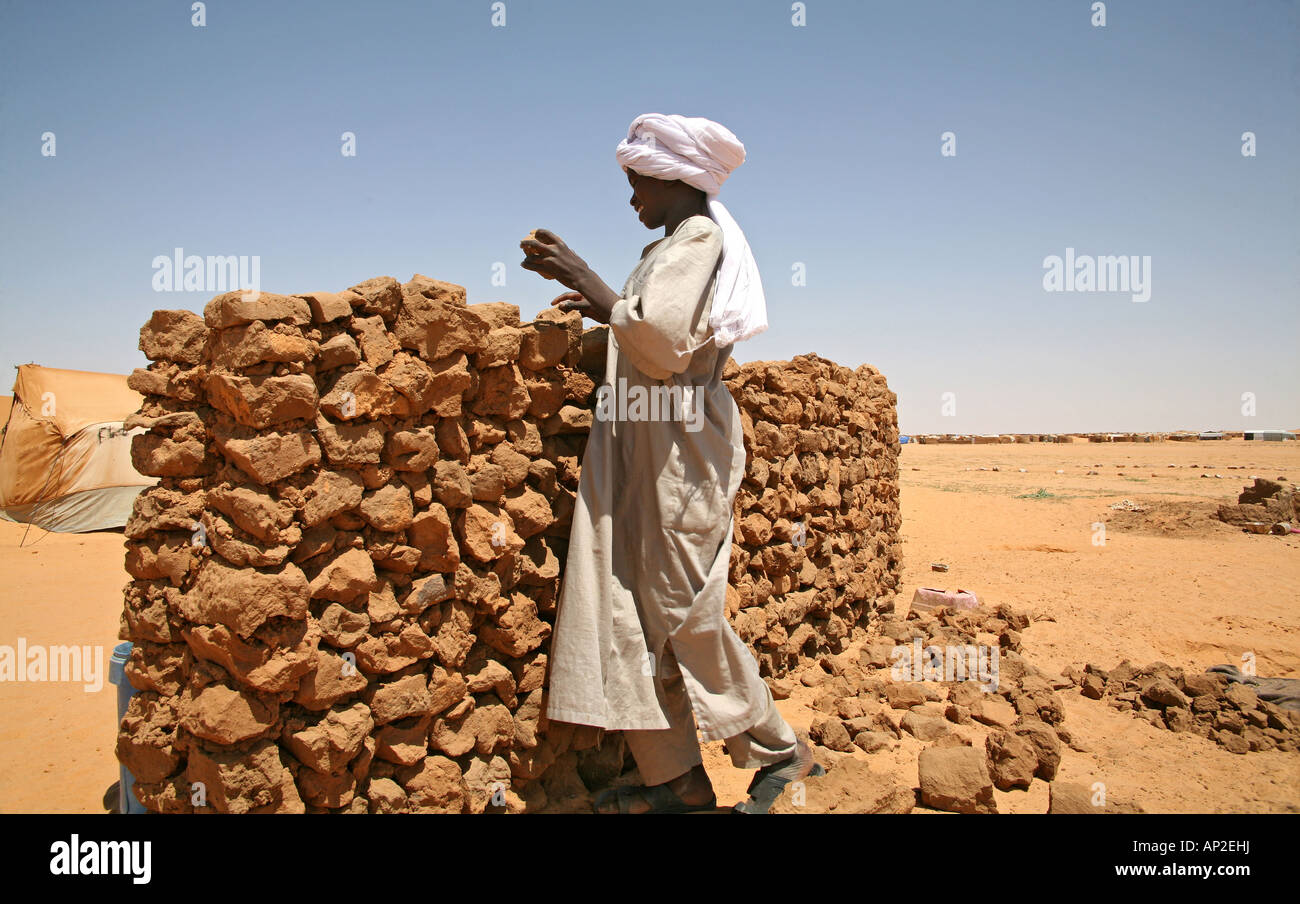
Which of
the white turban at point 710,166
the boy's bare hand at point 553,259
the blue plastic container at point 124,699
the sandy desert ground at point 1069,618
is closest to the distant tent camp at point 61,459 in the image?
the sandy desert ground at point 1069,618

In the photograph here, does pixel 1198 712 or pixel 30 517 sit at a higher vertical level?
pixel 30 517

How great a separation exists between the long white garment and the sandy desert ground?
1031 mm

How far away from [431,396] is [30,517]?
36.5 feet

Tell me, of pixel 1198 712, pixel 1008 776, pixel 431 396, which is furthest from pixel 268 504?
pixel 1198 712

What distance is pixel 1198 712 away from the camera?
14.5ft

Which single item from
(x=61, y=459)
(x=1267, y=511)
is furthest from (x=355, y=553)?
(x=1267, y=511)

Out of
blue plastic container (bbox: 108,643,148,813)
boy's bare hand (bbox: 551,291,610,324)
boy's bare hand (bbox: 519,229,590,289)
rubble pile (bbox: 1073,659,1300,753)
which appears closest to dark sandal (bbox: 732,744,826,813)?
boy's bare hand (bbox: 551,291,610,324)

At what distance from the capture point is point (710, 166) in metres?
2.74

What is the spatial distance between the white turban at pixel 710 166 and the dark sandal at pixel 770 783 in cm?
156

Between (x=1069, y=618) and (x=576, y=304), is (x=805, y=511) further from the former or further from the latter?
(x=1069, y=618)

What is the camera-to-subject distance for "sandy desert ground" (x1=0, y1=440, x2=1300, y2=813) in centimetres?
361

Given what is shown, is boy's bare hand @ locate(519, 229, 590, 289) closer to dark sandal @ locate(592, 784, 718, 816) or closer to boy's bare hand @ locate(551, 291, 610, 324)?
boy's bare hand @ locate(551, 291, 610, 324)

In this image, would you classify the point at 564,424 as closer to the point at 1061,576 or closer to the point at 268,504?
the point at 268,504

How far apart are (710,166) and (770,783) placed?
224 centimetres
